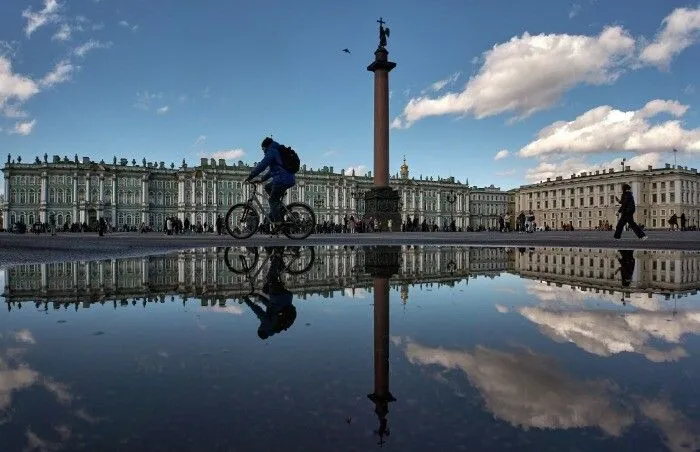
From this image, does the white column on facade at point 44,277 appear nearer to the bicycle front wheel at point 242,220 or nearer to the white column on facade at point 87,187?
the bicycle front wheel at point 242,220

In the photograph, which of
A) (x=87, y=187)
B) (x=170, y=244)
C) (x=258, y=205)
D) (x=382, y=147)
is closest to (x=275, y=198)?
(x=258, y=205)

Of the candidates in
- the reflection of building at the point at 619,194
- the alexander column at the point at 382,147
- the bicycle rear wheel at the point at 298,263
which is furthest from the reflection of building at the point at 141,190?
the bicycle rear wheel at the point at 298,263

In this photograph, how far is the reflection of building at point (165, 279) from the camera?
3.17 metres

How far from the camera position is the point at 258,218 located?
9438 millimetres

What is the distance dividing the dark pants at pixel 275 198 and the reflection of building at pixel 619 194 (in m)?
93.6

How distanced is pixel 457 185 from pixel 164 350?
113066 mm

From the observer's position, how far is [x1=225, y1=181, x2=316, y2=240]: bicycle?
916 cm

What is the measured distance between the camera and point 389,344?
186cm

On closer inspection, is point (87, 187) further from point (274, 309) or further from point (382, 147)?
point (274, 309)

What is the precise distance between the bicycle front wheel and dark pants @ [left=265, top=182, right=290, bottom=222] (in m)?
0.55

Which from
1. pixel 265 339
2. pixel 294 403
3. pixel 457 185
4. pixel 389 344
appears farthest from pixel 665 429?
pixel 457 185

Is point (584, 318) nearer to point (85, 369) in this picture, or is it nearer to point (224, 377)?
point (224, 377)

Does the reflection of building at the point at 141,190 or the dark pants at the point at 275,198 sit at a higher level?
the reflection of building at the point at 141,190

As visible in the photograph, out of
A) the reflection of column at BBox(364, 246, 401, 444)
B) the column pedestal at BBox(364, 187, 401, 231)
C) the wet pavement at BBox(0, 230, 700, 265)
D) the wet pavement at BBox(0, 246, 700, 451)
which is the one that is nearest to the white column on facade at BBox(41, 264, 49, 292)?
the wet pavement at BBox(0, 246, 700, 451)
